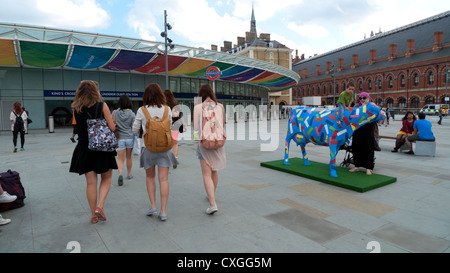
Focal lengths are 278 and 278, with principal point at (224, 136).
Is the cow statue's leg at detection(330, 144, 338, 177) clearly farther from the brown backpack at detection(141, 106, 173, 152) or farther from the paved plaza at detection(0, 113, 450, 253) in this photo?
the brown backpack at detection(141, 106, 173, 152)

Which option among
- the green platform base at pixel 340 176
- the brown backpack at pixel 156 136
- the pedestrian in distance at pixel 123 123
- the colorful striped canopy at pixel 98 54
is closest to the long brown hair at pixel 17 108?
the pedestrian in distance at pixel 123 123

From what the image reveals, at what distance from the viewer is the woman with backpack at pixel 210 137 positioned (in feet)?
14.2

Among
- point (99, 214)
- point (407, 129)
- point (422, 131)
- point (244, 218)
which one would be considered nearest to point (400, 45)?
point (407, 129)

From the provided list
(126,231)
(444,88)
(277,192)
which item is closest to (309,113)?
(277,192)

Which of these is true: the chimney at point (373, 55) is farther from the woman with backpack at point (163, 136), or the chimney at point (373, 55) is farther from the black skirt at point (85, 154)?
the black skirt at point (85, 154)

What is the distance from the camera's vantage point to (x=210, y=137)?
431cm

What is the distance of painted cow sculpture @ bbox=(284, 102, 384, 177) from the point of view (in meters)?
6.21

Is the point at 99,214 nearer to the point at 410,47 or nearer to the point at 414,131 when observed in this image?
the point at 414,131

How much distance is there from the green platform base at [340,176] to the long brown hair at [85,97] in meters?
4.85

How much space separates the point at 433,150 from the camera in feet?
31.2

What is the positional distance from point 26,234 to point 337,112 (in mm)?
6106

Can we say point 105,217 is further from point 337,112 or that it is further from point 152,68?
point 152,68

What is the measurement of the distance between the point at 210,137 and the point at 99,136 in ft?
5.20

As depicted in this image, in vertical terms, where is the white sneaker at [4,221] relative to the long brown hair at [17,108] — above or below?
below
